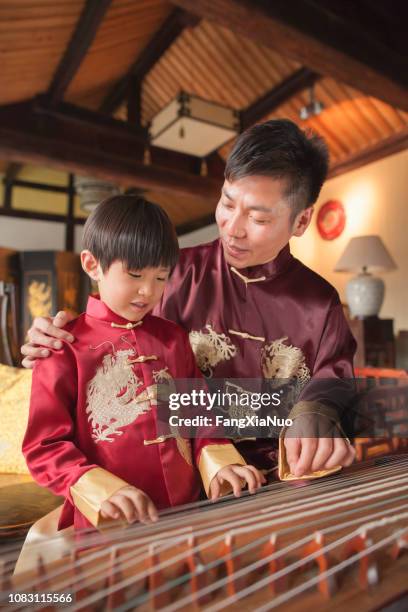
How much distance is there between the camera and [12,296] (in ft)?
7.70

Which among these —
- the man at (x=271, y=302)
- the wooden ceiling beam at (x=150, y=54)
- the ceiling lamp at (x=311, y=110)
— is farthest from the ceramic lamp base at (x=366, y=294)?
the wooden ceiling beam at (x=150, y=54)

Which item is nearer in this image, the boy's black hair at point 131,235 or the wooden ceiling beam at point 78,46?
the boy's black hair at point 131,235

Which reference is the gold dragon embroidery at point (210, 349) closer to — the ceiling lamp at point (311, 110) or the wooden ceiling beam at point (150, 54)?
the ceiling lamp at point (311, 110)

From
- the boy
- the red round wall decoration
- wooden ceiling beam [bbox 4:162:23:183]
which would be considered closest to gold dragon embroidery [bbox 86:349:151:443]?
the boy

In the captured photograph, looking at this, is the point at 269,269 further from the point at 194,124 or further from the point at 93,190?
the point at 93,190

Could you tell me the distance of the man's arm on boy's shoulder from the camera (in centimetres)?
79

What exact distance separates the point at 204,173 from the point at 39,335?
220 inches

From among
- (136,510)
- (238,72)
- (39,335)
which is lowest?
(136,510)

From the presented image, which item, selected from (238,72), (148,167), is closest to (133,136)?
(148,167)

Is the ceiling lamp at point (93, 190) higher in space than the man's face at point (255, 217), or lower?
higher

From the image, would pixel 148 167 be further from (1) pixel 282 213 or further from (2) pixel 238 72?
(1) pixel 282 213

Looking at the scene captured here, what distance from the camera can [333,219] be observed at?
9.66 feet

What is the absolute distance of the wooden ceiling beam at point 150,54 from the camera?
5.39 metres

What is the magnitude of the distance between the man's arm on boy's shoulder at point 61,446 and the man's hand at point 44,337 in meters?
0.02
